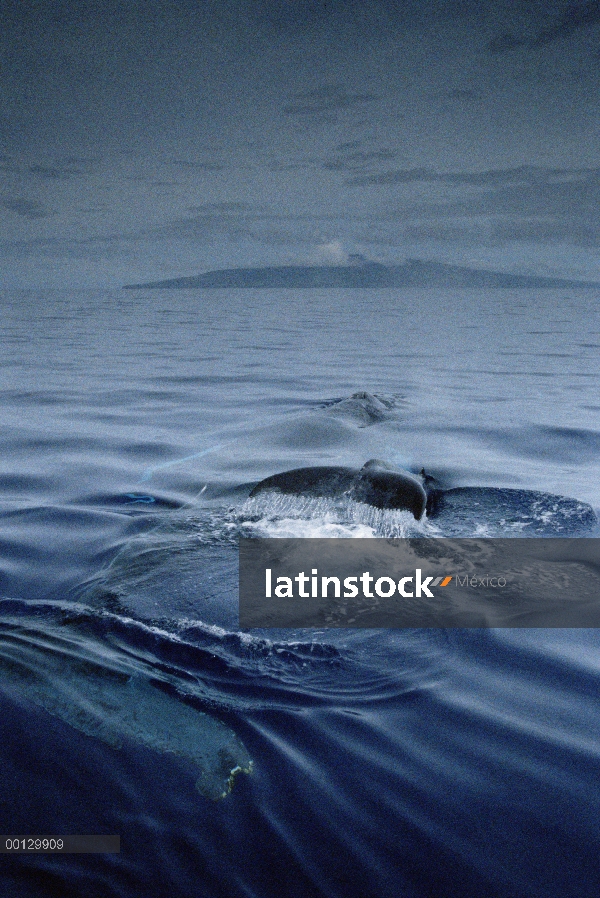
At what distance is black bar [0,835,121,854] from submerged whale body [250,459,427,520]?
17.7ft

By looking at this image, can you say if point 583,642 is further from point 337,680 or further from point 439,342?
point 439,342

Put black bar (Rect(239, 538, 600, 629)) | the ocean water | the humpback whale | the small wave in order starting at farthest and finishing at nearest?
the humpback whale → the small wave → black bar (Rect(239, 538, 600, 629)) → the ocean water

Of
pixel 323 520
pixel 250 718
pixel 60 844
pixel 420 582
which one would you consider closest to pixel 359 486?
pixel 323 520

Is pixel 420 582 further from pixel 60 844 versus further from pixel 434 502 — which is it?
pixel 60 844

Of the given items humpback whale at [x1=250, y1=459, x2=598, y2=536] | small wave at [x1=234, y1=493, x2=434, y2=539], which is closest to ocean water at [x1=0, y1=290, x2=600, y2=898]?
small wave at [x1=234, y1=493, x2=434, y2=539]

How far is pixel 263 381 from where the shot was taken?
2230 centimetres

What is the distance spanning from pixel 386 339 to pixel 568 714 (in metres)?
33.7

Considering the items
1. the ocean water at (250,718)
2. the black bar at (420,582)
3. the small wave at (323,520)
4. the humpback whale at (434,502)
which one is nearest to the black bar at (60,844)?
the ocean water at (250,718)

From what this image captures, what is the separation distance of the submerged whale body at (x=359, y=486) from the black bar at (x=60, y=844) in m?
5.39

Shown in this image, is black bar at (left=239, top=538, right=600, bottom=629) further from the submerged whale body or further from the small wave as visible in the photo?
the submerged whale body

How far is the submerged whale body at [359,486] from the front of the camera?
28.1 ft

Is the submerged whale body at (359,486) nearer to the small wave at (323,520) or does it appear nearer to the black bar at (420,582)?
the small wave at (323,520)

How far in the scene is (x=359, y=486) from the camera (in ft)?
28.7

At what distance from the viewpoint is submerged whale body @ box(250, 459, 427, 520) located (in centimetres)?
856
